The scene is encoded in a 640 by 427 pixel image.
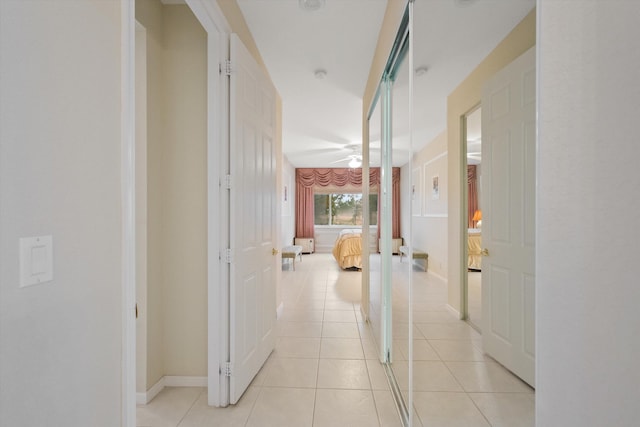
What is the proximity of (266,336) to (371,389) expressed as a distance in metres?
0.91

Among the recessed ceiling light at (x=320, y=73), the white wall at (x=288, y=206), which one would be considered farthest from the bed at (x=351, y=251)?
the recessed ceiling light at (x=320, y=73)

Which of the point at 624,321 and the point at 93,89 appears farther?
the point at 93,89

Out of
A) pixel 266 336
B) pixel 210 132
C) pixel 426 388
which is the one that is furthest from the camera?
Result: pixel 266 336

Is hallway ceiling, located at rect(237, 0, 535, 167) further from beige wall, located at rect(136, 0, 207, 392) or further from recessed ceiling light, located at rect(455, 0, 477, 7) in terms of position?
beige wall, located at rect(136, 0, 207, 392)

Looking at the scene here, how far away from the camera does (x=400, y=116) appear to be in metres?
1.93

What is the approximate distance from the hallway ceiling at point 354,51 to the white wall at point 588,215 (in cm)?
25

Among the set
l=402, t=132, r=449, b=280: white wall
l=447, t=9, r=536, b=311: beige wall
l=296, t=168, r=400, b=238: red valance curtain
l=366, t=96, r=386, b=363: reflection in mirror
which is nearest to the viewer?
l=447, t=9, r=536, b=311: beige wall

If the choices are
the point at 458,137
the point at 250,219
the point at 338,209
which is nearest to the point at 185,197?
the point at 250,219

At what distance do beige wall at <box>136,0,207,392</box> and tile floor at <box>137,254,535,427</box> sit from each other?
1.15 ft

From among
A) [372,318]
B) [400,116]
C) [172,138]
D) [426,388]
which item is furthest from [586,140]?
[372,318]

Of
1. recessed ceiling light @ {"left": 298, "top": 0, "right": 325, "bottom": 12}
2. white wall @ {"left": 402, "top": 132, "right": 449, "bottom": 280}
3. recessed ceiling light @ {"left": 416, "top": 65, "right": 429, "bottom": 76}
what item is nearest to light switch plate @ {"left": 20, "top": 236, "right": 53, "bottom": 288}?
white wall @ {"left": 402, "top": 132, "right": 449, "bottom": 280}

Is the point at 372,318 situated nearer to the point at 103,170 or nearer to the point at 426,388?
the point at 426,388

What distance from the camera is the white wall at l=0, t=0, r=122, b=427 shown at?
2.04 ft

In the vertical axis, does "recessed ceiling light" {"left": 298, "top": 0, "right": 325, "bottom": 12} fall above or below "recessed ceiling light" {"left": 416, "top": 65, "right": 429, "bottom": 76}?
above
